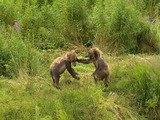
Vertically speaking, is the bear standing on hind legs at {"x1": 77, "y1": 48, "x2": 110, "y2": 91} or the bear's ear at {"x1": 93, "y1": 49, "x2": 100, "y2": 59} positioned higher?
the bear's ear at {"x1": 93, "y1": 49, "x2": 100, "y2": 59}

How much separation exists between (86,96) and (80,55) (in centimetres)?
289

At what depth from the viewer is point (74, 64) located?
7.56 m

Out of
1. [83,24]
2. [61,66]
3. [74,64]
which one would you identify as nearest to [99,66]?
[74,64]

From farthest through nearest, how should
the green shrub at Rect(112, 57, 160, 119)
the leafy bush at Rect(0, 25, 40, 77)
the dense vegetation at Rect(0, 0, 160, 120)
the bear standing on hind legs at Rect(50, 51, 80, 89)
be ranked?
the leafy bush at Rect(0, 25, 40, 77)
the bear standing on hind legs at Rect(50, 51, 80, 89)
the green shrub at Rect(112, 57, 160, 119)
the dense vegetation at Rect(0, 0, 160, 120)

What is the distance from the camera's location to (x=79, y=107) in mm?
6805

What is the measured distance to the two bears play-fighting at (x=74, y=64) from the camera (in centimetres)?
758

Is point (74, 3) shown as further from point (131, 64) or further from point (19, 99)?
point (19, 99)

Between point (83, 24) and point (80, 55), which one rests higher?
point (83, 24)

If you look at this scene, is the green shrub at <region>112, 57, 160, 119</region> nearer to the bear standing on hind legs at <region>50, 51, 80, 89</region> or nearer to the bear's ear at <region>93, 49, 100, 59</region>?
the bear's ear at <region>93, 49, 100, 59</region>

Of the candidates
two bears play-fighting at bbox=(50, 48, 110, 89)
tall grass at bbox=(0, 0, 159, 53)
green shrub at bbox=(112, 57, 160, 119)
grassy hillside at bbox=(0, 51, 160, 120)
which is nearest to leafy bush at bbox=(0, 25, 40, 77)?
grassy hillside at bbox=(0, 51, 160, 120)

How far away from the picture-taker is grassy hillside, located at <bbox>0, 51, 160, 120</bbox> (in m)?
6.67

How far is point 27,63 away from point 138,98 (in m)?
2.24

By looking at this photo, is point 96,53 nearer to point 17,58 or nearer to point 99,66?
point 99,66

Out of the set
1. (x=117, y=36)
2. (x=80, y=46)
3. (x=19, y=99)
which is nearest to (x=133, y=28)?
(x=117, y=36)
